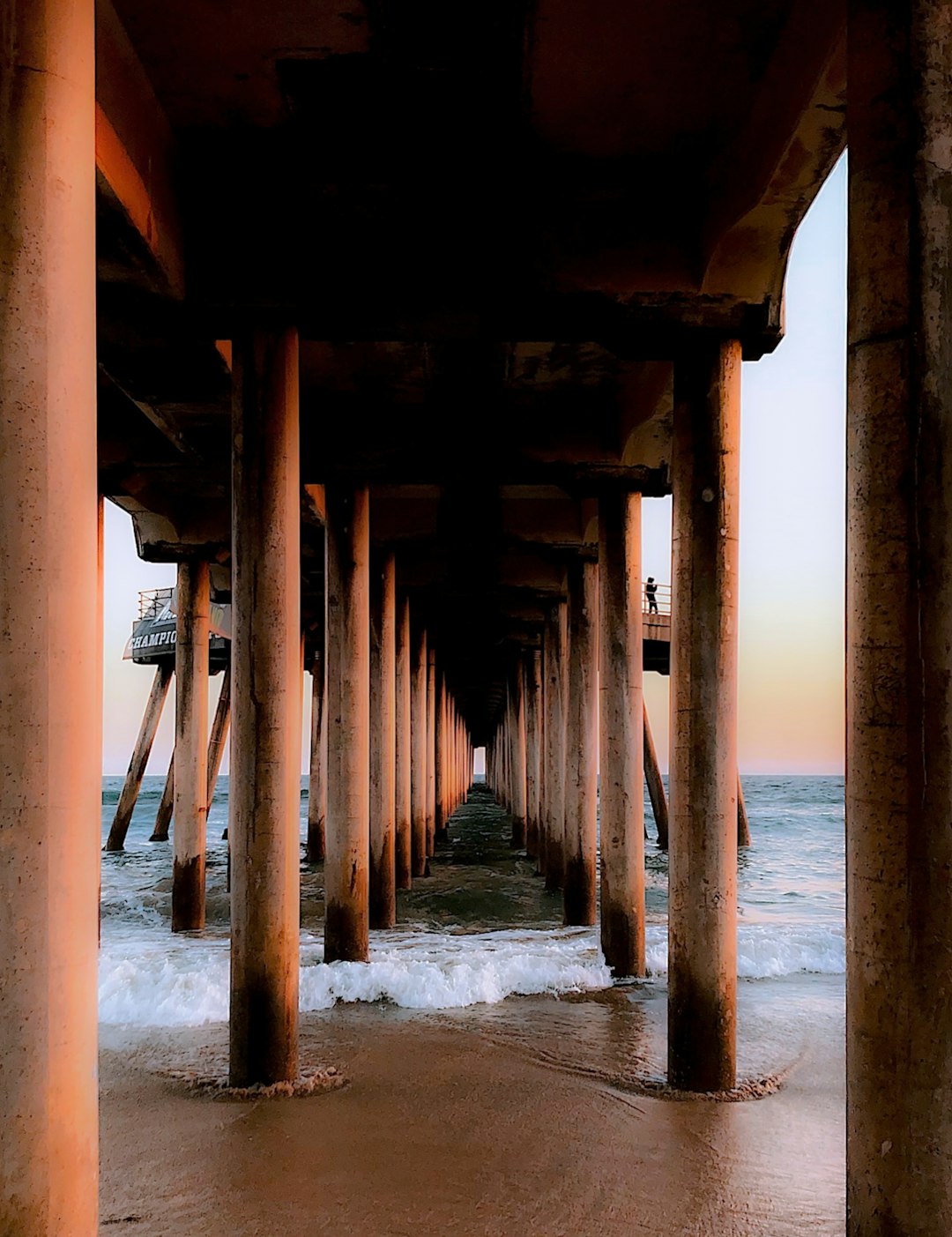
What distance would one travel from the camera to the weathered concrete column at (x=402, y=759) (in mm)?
15336

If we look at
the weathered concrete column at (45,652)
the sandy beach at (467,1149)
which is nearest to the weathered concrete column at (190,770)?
the sandy beach at (467,1149)

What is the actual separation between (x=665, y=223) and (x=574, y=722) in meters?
6.58

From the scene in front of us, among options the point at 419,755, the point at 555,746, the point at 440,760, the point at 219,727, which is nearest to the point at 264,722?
the point at 555,746

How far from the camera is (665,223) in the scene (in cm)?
574

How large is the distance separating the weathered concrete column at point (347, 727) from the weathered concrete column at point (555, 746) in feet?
18.7

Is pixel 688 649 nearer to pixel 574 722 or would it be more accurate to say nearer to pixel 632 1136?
pixel 632 1136

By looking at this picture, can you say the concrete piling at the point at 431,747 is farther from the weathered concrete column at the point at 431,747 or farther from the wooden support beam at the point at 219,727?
the wooden support beam at the point at 219,727

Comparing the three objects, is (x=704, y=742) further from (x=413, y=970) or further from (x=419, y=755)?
(x=419, y=755)

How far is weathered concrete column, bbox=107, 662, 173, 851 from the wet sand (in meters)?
13.1

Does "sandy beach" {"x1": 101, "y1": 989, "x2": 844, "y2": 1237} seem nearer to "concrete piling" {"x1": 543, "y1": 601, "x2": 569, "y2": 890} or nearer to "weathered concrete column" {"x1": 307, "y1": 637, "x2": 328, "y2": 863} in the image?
"concrete piling" {"x1": 543, "y1": 601, "x2": 569, "y2": 890}

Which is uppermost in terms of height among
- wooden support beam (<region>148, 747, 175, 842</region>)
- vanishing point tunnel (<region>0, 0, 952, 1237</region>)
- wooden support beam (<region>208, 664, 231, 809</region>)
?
vanishing point tunnel (<region>0, 0, 952, 1237</region>)

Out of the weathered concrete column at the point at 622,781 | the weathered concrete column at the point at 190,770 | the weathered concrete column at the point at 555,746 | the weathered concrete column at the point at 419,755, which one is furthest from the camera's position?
the weathered concrete column at the point at 419,755

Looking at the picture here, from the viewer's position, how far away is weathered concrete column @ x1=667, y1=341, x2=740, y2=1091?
5.41m

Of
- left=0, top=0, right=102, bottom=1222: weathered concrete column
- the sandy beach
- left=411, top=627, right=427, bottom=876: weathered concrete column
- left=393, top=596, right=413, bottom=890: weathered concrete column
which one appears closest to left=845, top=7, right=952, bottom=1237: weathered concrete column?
the sandy beach
